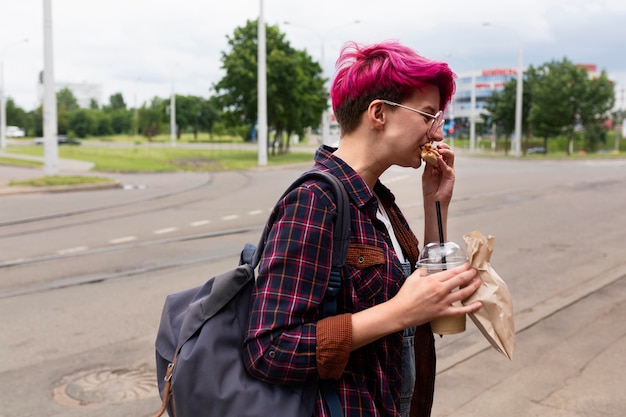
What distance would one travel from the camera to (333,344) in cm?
178

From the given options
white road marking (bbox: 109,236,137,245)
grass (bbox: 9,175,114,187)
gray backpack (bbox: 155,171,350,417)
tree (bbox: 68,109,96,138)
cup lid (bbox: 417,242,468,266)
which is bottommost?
white road marking (bbox: 109,236,137,245)

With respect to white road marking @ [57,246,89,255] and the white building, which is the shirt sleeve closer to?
white road marking @ [57,246,89,255]

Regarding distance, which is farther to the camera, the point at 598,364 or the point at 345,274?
the point at 598,364

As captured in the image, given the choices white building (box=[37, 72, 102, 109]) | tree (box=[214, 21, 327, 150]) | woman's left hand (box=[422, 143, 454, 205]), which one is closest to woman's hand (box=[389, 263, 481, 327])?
woman's left hand (box=[422, 143, 454, 205])

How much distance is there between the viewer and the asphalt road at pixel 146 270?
480 centimetres

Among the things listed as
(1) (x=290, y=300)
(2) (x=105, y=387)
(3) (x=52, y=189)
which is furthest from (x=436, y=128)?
(3) (x=52, y=189)

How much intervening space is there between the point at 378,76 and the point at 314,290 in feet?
1.99

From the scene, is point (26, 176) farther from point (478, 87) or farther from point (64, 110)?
point (478, 87)

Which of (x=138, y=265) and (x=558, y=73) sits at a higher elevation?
(x=558, y=73)

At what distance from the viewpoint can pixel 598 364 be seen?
491 cm

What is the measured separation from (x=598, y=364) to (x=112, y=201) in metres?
13.5

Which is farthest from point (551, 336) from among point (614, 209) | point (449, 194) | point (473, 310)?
point (614, 209)

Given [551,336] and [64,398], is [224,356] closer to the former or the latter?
[64,398]

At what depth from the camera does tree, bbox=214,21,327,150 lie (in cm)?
3956
